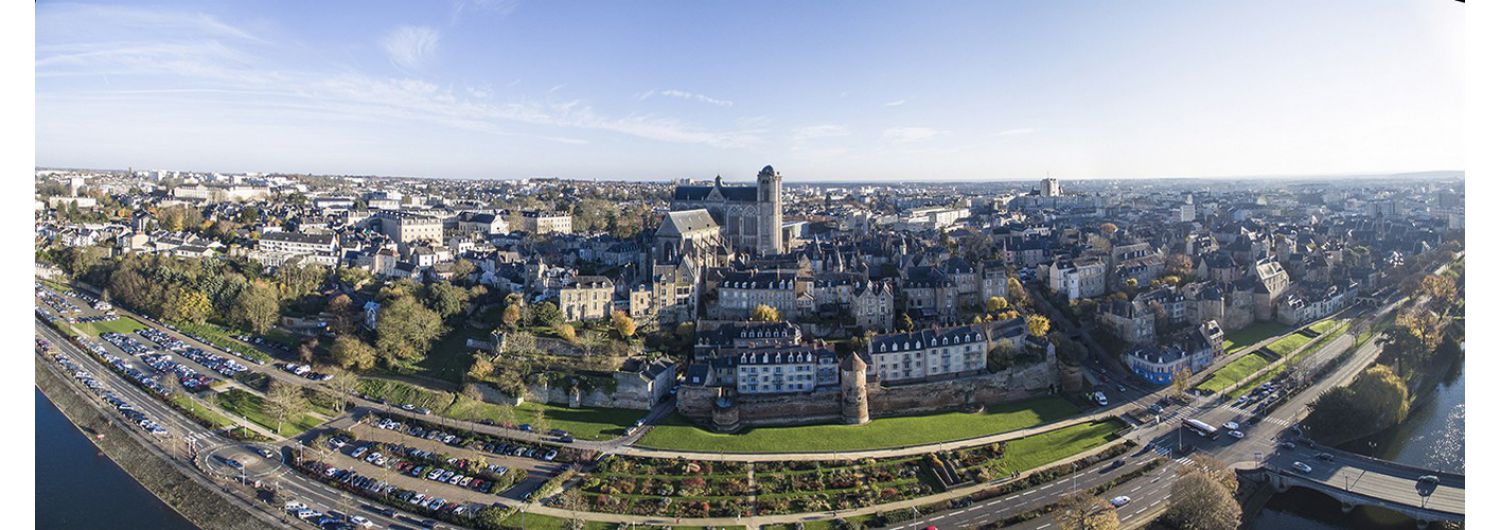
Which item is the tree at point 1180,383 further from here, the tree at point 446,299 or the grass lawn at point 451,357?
the tree at point 446,299

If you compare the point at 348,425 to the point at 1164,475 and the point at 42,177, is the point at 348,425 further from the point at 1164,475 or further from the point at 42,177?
the point at 42,177

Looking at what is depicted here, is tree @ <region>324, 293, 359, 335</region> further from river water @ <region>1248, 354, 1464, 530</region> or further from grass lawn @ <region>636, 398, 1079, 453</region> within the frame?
river water @ <region>1248, 354, 1464, 530</region>

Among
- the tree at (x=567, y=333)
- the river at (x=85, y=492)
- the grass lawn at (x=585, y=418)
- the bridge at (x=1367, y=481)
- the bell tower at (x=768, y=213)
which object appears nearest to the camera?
the bridge at (x=1367, y=481)

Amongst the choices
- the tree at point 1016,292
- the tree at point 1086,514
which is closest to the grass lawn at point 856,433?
the tree at point 1086,514

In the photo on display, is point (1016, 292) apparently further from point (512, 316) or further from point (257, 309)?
point (257, 309)

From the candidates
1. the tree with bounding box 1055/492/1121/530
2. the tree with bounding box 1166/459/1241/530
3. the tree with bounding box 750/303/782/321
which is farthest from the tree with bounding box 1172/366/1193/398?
the tree with bounding box 750/303/782/321

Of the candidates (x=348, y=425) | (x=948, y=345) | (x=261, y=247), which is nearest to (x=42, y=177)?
(x=261, y=247)
